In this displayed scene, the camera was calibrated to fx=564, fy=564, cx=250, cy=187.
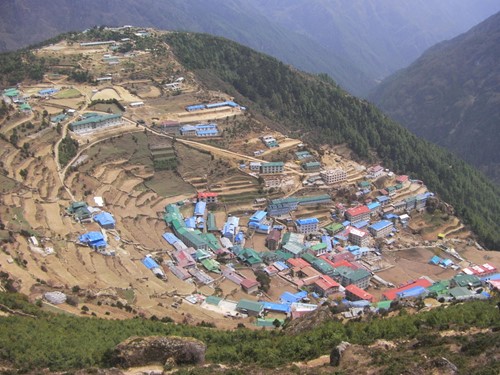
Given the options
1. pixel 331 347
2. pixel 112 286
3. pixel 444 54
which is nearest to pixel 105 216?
pixel 112 286

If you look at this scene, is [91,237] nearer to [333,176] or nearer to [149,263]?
[149,263]

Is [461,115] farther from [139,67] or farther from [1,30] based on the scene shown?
[1,30]

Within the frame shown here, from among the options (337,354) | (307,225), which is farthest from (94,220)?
(337,354)

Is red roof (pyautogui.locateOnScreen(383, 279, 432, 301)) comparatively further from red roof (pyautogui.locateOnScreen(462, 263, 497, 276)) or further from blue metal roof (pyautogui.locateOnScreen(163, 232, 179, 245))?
blue metal roof (pyautogui.locateOnScreen(163, 232, 179, 245))

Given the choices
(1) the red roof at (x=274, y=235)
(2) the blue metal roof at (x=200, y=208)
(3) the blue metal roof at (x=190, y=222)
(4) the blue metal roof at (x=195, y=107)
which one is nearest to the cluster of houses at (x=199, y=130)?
(4) the blue metal roof at (x=195, y=107)

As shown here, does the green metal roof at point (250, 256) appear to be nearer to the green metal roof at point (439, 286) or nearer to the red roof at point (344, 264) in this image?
the red roof at point (344, 264)

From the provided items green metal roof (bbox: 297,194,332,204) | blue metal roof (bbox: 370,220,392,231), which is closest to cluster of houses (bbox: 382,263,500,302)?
blue metal roof (bbox: 370,220,392,231)
